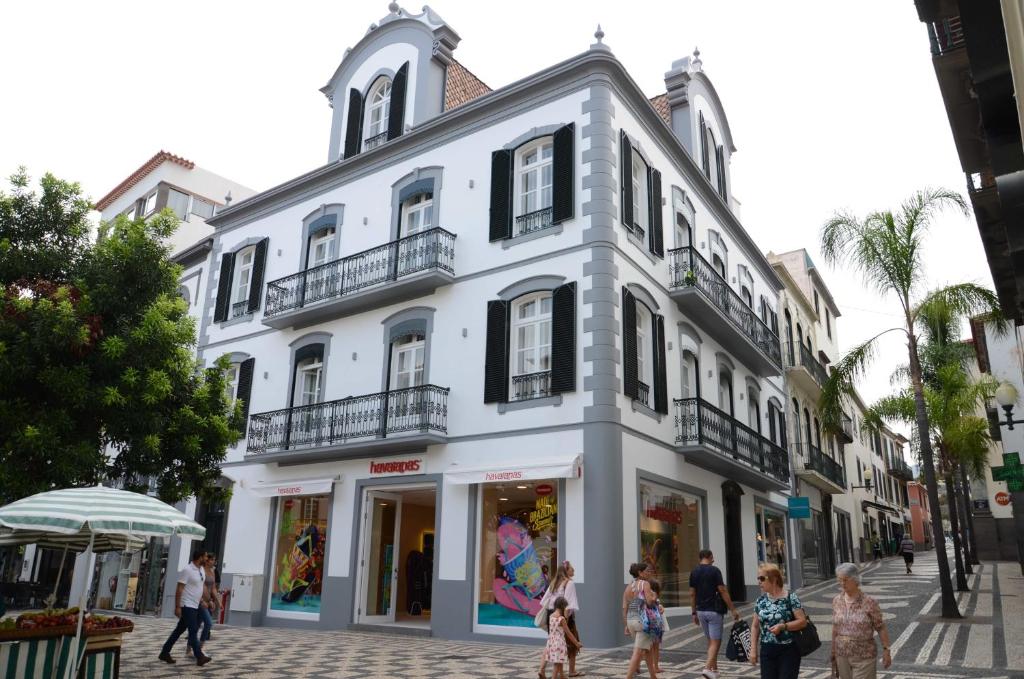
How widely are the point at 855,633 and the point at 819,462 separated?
24.6 m

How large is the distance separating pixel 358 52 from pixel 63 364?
13.3 metres

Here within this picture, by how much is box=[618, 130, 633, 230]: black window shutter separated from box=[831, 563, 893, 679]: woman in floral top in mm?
10382

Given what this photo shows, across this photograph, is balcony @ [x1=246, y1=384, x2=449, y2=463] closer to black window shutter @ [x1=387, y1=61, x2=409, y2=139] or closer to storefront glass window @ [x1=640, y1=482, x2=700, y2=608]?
storefront glass window @ [x1=640, y1=482, x2=700, y2=608]

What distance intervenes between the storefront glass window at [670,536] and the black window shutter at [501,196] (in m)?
6.14

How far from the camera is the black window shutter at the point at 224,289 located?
22609 mm

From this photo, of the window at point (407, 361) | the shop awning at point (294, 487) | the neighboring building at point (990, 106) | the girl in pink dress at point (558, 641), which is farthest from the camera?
the shop awning at point (294, 487)

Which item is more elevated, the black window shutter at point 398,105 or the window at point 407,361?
the black window shutter at point 398,105

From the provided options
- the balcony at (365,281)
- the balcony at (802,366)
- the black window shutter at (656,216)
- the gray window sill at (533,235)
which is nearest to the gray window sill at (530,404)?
the balcony at (365,281)

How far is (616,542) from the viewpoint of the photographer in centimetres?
1377

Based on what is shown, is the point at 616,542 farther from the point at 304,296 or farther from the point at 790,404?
the point at 790,404

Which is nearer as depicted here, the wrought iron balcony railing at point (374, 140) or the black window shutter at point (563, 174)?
the black window shutter at point (563, 174)

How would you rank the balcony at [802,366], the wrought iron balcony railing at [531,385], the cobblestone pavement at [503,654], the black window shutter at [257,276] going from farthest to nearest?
1. the balcony at [802,366]
2. the black window shutter at [257,276]
3. the wrought iron balcony railing at [531,385]
4. the cobblestone pavement at [503,654]

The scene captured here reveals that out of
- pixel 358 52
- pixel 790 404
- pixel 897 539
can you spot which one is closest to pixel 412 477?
pixel 358 52

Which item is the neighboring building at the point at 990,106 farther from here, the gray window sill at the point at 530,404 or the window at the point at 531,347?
the window at the point at 531,347
